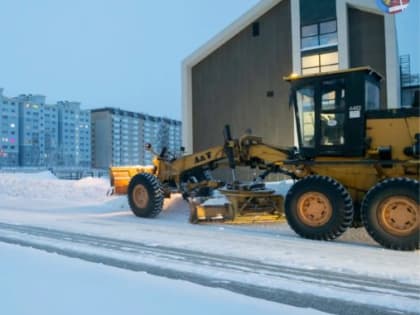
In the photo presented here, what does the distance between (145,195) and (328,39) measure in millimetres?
12655

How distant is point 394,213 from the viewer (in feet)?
25.8

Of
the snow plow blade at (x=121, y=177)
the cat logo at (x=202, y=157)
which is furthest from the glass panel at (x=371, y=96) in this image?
the snow plow blade at (x=121, y=177)

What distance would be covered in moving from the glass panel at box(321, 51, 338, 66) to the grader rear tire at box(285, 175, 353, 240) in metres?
13.2

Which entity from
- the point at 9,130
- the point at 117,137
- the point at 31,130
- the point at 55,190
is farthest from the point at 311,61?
the point at 31,130

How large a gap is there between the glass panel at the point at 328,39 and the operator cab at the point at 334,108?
1198 cm

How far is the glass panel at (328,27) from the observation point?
20.9 meters

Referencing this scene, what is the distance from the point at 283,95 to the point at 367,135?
1325 centimetres

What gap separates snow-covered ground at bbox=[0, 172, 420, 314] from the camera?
6238mm

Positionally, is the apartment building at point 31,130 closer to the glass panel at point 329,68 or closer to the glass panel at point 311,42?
the glass panel at point 311,42

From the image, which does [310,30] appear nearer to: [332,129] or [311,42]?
[311,42]

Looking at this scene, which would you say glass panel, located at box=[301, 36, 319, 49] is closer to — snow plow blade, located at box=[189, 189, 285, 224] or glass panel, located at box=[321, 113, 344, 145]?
snow plow blade, located at box=[189, 189, 285, 224]

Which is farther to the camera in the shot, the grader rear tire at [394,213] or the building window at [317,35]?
the building window at [317,35]

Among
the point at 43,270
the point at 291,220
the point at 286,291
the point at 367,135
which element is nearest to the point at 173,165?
the point at 291,220

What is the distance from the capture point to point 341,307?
4973 mm
